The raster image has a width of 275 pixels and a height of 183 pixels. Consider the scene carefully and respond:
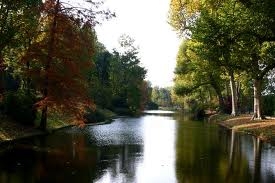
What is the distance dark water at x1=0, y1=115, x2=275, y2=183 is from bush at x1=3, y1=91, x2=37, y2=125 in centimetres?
445

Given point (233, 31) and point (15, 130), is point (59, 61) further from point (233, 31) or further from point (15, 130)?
point (233, 31)

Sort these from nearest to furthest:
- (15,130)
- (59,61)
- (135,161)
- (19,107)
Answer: (135,161)
(15,130)
(59,61)
(19,107)

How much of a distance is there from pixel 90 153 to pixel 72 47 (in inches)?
490

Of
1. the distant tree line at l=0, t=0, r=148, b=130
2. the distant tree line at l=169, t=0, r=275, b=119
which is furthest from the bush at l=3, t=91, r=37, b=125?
the distant tree line at l=169, t=0, r=275, b=119

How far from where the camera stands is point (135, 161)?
23125 mm

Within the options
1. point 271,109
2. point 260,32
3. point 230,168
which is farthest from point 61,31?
point 271,109

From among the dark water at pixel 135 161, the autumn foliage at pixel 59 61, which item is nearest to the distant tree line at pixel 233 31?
the dark water at pixel 135 161

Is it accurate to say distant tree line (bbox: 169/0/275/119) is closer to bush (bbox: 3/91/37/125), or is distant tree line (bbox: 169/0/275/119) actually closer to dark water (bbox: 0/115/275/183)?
dark water (bbox: 0/115/275/183)

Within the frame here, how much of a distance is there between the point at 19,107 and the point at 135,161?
16763 millimetres

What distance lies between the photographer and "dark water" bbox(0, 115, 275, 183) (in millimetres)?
18359

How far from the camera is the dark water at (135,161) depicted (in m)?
18.4

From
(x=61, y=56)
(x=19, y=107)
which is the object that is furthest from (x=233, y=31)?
(x=19, y=107)

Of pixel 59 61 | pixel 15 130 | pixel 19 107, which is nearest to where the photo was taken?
pixel 15 130

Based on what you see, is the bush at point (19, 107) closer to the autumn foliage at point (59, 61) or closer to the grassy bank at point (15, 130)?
the grassy bank at point (15, 130)
